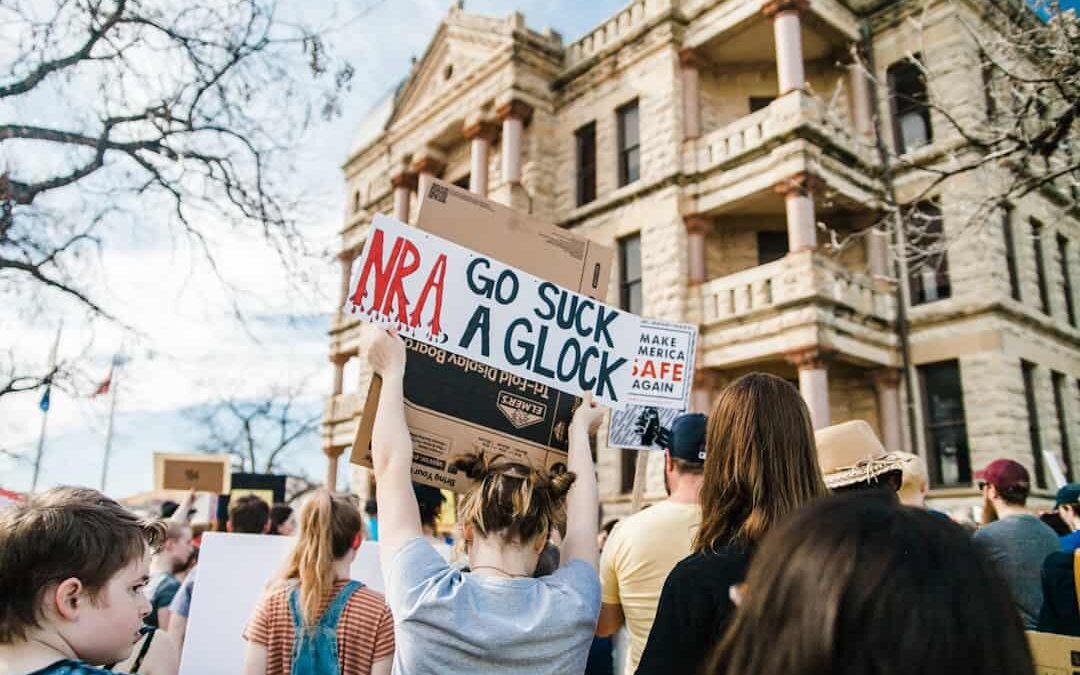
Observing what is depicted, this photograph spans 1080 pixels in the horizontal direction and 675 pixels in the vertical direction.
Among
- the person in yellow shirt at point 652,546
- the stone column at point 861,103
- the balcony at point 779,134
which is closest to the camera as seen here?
the person in yellow shirt at point 652,546

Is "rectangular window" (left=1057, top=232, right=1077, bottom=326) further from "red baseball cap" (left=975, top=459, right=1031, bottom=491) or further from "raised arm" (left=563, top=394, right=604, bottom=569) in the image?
"raised arm" (left=563, top=394, right=604, bottom=569)

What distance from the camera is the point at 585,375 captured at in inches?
130

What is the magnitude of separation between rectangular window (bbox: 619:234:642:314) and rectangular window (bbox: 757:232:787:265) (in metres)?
2.59

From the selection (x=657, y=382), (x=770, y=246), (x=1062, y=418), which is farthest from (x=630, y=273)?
(x=657, y=382)

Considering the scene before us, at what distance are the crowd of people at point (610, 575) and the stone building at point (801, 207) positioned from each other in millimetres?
10019

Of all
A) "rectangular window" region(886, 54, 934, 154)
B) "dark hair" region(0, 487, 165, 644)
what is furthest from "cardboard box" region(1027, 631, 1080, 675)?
"rectangular window" region(886, 54, 934, 154)

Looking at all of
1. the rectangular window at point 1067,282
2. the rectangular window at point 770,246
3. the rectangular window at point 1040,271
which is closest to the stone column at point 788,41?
the rectangular window at point 770,246

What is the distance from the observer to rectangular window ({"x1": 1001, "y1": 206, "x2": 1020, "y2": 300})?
573 inches

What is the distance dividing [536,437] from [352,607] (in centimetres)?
106

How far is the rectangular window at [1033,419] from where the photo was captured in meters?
13.7

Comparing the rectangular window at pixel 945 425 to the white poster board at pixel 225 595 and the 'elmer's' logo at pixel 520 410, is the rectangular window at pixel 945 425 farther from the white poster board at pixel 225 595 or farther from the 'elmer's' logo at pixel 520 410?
the white poster board at pixel 225 595

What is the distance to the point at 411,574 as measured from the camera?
6.95ft

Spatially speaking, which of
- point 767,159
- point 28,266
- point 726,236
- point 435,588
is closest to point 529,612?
point 435,588

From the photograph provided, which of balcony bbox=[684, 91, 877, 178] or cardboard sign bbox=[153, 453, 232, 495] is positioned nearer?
cardboard sign bbox=[153, 453, 232, 495]
